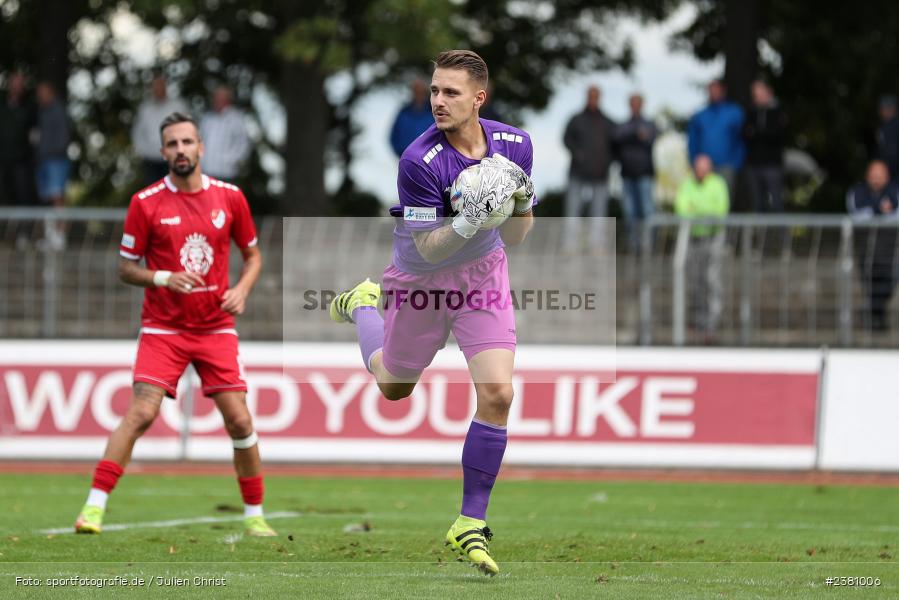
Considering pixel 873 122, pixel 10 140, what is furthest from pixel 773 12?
pixel 10 140

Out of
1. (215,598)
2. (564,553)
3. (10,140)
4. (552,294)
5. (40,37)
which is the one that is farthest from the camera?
(40,37)

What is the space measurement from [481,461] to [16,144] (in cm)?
1336

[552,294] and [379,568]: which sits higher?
[552,294]

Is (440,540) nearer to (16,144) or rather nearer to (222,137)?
(222,137)

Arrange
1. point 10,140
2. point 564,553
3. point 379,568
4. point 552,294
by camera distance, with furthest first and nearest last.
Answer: point 10,140 < point 552,294 < point 564,553 < point 379,568

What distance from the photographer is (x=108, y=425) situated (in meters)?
15.2

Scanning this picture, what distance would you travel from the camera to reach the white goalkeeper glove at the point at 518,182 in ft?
24.3

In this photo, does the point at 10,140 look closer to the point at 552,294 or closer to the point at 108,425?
the point at 108,425

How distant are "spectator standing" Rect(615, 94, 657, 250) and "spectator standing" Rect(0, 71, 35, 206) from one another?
7.64 meters

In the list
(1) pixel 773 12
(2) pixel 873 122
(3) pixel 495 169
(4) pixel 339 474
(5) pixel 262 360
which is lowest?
(4) pixel 339 474

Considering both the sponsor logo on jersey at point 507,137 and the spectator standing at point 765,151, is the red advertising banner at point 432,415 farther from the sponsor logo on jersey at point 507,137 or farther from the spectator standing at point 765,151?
the sponsor logo on jersey at point 507,137

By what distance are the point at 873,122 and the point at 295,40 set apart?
11.2m

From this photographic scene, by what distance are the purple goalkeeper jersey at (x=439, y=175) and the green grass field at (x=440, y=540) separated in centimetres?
174

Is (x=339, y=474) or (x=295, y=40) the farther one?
(x=295, y=40)
